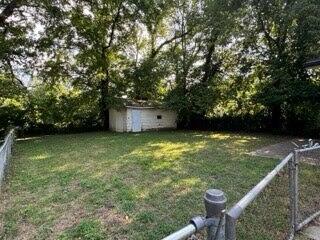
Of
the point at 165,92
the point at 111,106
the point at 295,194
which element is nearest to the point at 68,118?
the point at 111,106

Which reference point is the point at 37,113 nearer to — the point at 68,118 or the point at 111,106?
the point at 68,118

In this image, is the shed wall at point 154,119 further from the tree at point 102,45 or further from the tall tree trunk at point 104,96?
the tall tree trunk at point 104,96

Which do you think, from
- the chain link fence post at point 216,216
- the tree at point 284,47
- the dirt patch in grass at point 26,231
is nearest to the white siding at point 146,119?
the tree at point 284,47

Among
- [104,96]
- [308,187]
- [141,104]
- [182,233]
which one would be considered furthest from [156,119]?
[182,233]

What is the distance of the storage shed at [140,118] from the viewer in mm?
21734

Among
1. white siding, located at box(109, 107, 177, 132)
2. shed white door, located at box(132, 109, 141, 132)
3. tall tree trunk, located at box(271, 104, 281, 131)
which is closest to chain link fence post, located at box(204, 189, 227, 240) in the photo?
tall tree trunk, located at box(271, 104, 281, 131)

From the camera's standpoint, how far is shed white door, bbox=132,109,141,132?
21858 millimetres

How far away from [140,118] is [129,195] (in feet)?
54.4

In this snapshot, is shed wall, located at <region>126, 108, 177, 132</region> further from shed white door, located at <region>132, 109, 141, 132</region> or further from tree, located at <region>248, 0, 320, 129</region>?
tree, located at <region>248, 0, 320, 129</region>

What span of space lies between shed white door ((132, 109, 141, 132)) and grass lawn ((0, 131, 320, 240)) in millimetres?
11687

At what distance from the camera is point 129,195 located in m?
5.86

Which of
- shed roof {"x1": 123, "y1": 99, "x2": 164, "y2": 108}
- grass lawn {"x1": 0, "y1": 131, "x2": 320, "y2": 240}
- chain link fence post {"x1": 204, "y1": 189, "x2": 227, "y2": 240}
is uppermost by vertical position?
shed roof {"x1": 123, "y1": 99, "x2": 164, "y2": 108}

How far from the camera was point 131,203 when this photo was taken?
5.39m

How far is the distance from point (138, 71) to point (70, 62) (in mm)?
5042
